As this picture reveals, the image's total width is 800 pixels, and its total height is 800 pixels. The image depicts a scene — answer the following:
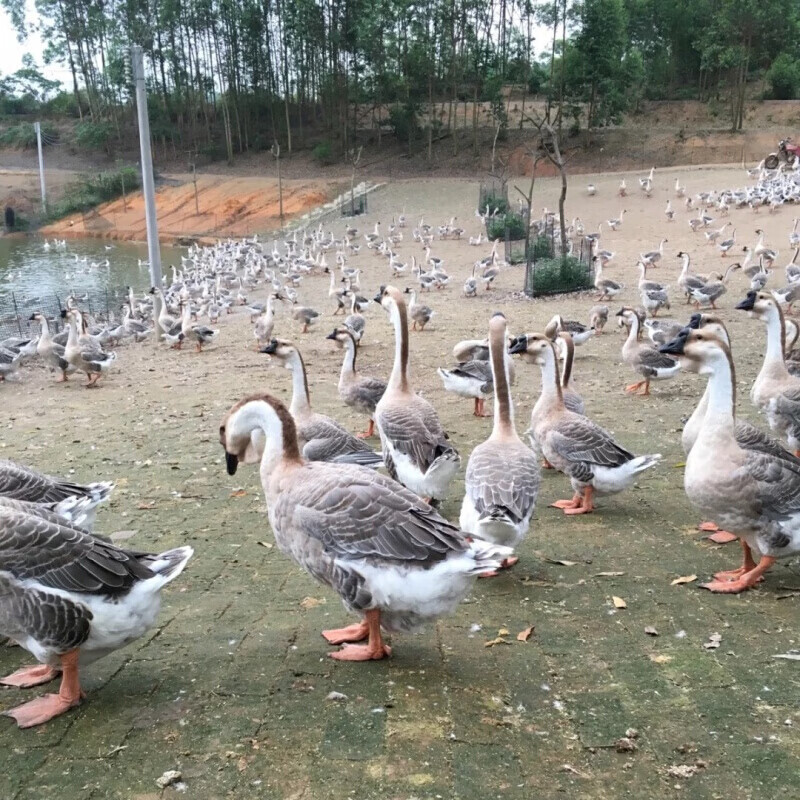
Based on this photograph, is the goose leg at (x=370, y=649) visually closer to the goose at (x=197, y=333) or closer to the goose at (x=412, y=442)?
the goose at (x=412, y=442)

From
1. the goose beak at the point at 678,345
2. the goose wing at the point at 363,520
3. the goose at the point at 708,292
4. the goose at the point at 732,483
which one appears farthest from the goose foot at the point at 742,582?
the goose at the point at 708,292

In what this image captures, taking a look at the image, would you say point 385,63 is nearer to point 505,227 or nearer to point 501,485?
point 505,227

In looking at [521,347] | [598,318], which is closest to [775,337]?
[521,347]

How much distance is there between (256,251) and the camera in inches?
1478

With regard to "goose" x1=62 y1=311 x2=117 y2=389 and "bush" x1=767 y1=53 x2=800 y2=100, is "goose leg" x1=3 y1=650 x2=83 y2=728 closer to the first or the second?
"goose" x1=62 y1=311 x2=117 y2=389

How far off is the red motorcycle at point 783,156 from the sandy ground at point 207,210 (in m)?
28.3

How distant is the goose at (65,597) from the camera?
4.08 metres

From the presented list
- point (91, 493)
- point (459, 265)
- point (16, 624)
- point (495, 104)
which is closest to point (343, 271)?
point (459, 265)

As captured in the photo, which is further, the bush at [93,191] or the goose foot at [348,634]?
the bush at [93,191]

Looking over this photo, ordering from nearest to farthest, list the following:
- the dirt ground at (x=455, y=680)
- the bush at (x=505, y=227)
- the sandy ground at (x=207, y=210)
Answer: the dirt ground at (x=455, y=680)
the bush at (x=505, y=227)
the sandy ground at (x=207, y=210)

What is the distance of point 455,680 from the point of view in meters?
4.39

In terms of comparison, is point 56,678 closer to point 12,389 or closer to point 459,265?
point 12,389

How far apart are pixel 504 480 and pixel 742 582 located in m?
1.89

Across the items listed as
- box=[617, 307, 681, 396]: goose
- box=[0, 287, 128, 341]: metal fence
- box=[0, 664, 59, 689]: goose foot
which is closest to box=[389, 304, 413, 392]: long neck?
box=[0, 664, 59, 689]: goose foot
